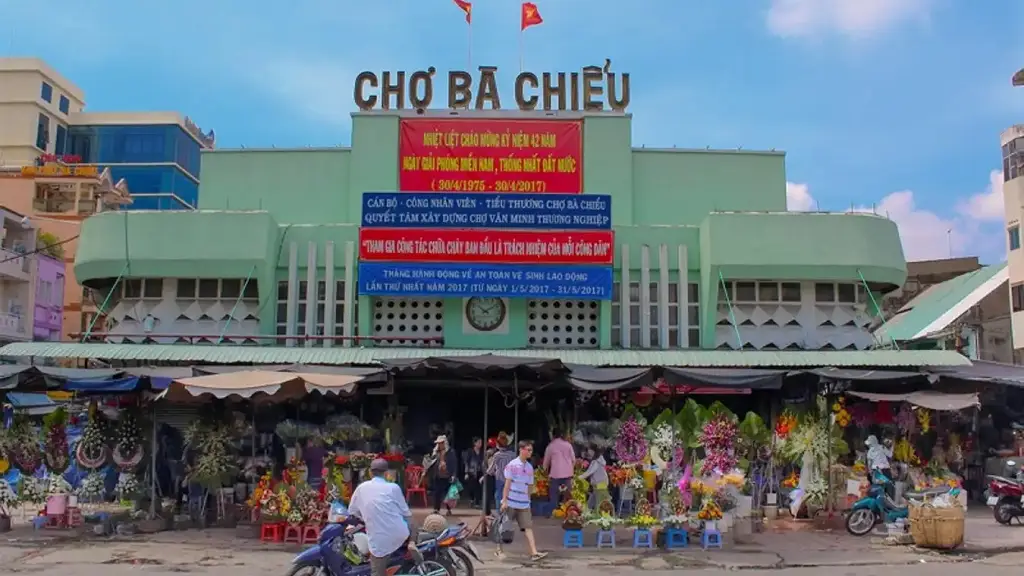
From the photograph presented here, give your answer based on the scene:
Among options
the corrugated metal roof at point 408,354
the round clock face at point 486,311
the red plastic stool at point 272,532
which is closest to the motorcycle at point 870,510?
the corrugated metal roof at point 408,354

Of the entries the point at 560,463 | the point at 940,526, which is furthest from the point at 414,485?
the point at 940,526

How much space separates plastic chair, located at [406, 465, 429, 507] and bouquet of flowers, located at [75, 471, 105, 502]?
5146 millimetres

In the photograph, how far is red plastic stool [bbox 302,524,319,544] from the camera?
1212cm

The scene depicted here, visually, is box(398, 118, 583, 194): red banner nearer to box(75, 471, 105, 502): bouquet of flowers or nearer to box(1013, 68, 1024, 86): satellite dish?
box(75, 471, 105, 502): bouquet of flowers

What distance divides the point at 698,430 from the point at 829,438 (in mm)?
2305

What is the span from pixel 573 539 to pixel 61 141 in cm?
5419

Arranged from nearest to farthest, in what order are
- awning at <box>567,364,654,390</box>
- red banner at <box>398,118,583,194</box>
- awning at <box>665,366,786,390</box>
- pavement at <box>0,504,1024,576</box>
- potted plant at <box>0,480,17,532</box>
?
pavement at <box>0,504,1024,576</box> < potted plant at <box>0,480,17,532</box> < awning at <box>567,364,654,390</box> < awning at <box>665,366,786,390</box> < red banner at <box>398,118,583,194</box>

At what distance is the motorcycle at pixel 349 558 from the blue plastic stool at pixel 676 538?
4958 mm

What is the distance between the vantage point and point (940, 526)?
37.4 feet

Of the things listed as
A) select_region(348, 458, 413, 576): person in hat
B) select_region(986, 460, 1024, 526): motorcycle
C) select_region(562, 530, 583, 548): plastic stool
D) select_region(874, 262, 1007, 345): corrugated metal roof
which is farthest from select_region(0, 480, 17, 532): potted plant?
select_region(874, 262, 1007, 345): corrugated metal roof

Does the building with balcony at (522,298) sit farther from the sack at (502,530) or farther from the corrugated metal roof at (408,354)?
the sack at (502,530)

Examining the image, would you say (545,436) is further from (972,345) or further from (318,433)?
(972,345)

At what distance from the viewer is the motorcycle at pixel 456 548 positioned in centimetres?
779

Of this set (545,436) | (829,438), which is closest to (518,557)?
(829,438)
